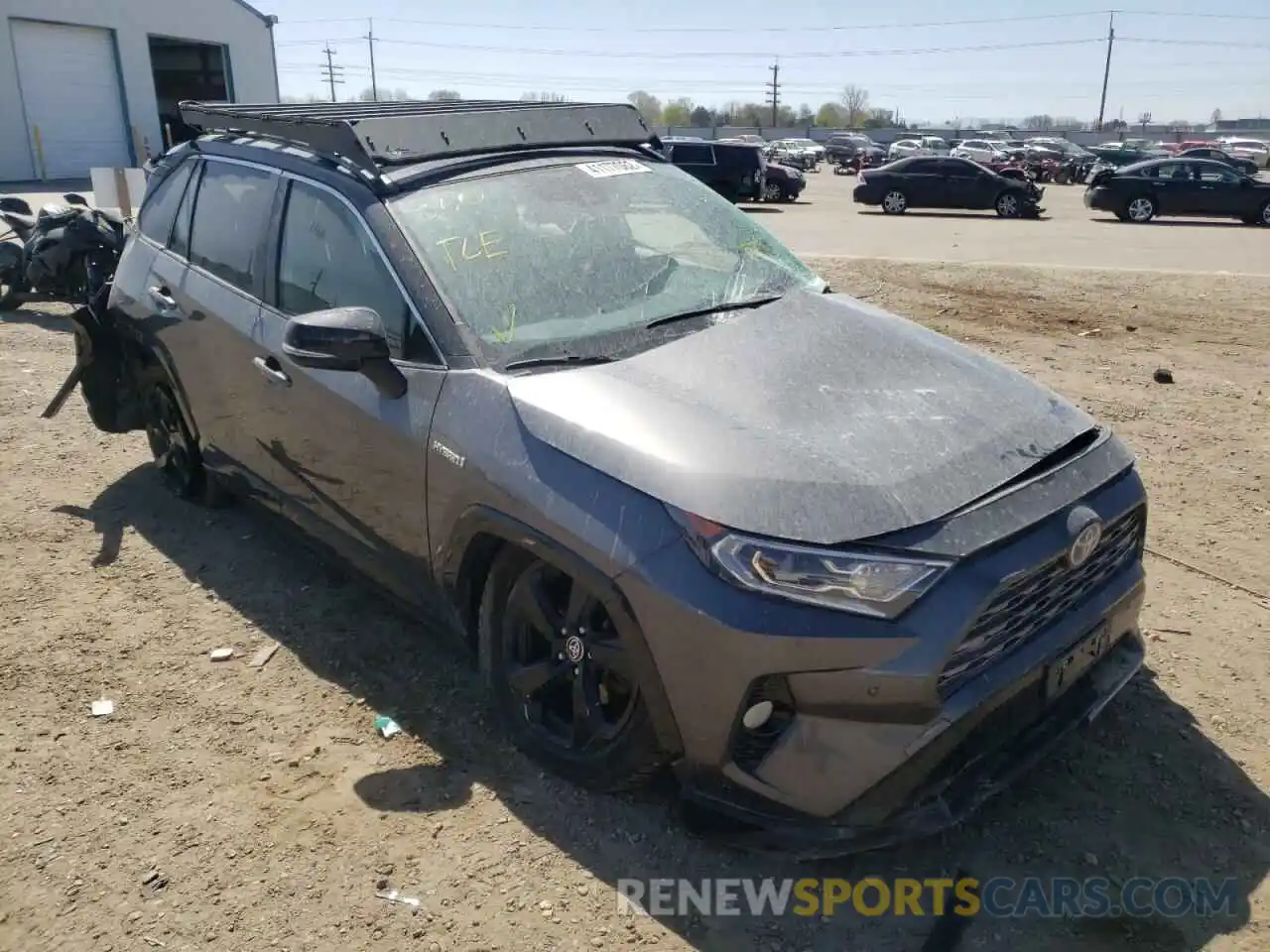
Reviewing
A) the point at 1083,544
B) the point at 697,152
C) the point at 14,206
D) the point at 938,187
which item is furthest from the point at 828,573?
the point at 697,152

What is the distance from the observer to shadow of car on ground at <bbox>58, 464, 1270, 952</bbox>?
249 centimetres

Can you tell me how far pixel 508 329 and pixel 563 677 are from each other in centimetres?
107

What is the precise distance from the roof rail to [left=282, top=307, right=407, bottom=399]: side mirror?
2.02 ft

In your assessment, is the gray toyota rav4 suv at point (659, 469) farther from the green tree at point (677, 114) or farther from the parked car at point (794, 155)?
the green tree at point (677, 114)

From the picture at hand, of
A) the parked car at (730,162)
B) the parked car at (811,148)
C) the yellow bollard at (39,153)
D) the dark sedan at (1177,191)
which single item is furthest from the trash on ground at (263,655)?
the parked car at (811,148)

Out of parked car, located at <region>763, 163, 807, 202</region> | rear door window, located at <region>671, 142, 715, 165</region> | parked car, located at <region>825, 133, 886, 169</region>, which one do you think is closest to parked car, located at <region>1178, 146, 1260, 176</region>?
parked car, located at <region>763, 163, 807, 202</region>

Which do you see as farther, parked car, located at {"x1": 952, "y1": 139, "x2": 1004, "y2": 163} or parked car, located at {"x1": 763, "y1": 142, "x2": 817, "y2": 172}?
parked car, located at {"x1": 763, "y1": 142, "x2": 817, "y2": 172}

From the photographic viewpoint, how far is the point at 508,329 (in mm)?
3027

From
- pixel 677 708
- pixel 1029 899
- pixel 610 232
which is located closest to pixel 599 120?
pixel 610 232

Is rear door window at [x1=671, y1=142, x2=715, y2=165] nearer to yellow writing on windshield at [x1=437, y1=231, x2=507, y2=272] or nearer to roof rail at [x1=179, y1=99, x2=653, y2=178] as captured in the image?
roof rail at [x1=179, y1=99, x2=653, y2=178]

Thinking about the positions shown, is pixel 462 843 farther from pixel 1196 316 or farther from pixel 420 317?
pixel 1196 316

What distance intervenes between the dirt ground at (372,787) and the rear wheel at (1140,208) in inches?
783

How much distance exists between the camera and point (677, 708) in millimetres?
2457

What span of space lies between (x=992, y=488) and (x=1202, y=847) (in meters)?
1.22
